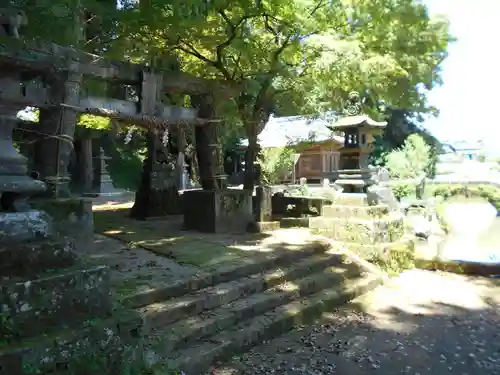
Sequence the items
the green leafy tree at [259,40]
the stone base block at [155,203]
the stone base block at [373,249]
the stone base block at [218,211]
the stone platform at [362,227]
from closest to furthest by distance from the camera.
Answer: the green leafy tree at [259,40] < the stone base block at [373,249] < the stone platform at [362,227] < the stone base block at [218,211] < the stone base block at [155,203]

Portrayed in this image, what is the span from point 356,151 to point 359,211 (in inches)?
57.7

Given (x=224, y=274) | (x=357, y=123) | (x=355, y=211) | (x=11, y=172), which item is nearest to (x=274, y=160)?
(x=357, y=123)

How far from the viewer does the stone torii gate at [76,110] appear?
4172 millimetres

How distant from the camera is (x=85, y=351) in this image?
3.52 meters

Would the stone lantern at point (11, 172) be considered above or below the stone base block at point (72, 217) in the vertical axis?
above

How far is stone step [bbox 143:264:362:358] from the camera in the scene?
4499mm

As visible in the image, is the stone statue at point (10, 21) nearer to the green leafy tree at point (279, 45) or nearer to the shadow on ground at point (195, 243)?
the green leafy tree at point (279, 45)

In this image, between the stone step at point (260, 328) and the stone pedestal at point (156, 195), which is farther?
the stone pedestal at point (156, 195)

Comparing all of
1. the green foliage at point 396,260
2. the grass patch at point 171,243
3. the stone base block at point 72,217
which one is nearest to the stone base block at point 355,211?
the green foliage at point 396,260

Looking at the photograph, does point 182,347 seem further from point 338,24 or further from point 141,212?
point 338,24

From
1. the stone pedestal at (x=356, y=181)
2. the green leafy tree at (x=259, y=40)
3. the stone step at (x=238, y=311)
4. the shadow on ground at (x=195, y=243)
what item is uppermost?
the green leafy tree at (x=259, y=40)

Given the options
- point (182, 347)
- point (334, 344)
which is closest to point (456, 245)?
point (334, 344)

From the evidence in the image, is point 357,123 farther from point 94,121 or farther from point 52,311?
point 94,121

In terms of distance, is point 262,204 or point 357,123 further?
point 262,204
